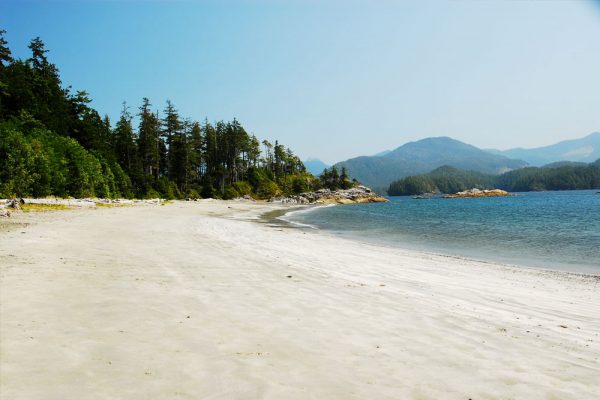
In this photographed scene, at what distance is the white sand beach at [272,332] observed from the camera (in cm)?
405

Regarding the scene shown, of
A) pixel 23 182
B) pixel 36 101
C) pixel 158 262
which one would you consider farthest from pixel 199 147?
pixel 158 262

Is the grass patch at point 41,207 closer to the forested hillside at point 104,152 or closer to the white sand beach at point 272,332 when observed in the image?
the forested hillside at point 104,152

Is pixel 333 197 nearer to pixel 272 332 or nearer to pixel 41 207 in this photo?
pixel 41 207

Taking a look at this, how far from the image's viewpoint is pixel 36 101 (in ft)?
177

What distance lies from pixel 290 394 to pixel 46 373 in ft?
8.64

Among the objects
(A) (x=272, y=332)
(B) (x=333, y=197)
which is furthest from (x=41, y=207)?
(B) (x=333, y=197)

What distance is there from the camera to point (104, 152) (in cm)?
6206

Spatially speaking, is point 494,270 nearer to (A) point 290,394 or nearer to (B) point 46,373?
(A) point 290,394

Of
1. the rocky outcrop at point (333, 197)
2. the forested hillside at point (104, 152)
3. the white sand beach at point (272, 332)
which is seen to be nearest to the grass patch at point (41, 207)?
the forested hillside at point (104, 152)

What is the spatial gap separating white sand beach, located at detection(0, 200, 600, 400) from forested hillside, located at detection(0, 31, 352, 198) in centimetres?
3095

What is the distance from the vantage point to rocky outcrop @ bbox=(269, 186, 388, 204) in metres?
114

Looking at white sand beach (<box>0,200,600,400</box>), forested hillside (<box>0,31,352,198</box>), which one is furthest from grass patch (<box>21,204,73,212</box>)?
white sand beach (<box>0,200,600,400</box>)

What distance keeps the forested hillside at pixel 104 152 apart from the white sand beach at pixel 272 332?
30946 millimetres

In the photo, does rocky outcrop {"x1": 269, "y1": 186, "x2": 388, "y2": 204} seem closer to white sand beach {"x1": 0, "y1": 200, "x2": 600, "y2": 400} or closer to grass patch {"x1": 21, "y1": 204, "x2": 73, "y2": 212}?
grass patch {"x1": 21, "y1": 204, "x2": 73, "y2": 212}
